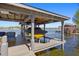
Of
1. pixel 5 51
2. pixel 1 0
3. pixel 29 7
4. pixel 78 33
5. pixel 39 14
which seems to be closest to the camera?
pixel 5 51

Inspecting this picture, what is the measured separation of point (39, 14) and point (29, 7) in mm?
1012

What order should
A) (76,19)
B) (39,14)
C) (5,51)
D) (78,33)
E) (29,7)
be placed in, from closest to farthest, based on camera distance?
(5,51), (29,7), (39,14), (76,19), (78,33)

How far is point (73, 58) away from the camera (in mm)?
3533

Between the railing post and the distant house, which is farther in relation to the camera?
the distant house

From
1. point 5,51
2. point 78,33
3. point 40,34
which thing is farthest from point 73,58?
point 78,33

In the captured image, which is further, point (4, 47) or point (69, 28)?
point (69, 28)

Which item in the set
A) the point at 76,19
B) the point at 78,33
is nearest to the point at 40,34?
the point at 76,19

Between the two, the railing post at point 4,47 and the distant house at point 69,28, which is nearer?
the railing post at point 4,47

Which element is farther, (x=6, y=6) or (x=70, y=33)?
(x=70, y=33)

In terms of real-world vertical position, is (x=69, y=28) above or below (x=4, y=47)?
below

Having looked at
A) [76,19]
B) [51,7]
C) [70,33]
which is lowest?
[70,33]

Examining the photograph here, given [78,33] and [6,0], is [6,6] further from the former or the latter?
[78,33]

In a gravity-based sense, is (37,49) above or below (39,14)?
below

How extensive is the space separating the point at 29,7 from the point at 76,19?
11965mm
